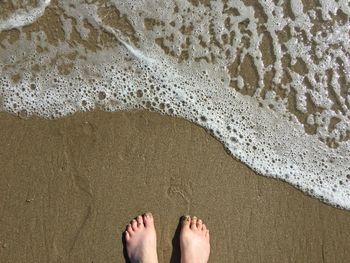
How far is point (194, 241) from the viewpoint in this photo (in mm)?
2812

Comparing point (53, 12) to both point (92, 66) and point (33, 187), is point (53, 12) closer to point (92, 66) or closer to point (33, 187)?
point (92, 66)

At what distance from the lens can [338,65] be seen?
3.02m

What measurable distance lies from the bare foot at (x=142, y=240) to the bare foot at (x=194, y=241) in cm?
19

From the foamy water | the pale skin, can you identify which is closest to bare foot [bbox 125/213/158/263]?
the pale skin

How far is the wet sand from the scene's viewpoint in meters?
2.81

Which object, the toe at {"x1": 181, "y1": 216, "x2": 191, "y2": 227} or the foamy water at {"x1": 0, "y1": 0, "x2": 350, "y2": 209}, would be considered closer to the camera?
the toe at {"x1": 181, "y1": 216, "x2": 191, "y2": 227}

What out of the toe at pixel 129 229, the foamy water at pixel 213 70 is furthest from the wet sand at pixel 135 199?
the foamy water at pixel 213 70

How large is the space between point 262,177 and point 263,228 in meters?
0.32

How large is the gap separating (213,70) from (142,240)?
1198mm

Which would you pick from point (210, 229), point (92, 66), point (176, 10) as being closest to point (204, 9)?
point (176, 10)

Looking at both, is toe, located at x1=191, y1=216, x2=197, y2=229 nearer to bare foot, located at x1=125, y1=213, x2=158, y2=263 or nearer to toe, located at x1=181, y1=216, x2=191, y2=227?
toe, located at x1=181, y1=216, x2=191, y2=227

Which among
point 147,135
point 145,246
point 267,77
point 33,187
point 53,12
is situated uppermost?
point 53,12

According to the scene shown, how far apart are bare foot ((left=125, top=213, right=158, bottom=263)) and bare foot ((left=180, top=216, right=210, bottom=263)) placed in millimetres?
185

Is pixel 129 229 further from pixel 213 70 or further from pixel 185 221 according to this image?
pixel 213 70
